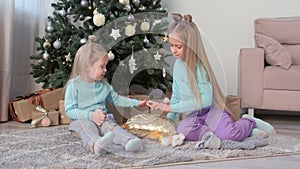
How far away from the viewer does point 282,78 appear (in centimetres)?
213

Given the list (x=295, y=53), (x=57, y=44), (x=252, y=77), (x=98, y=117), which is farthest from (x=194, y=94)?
(x=295, y=53)

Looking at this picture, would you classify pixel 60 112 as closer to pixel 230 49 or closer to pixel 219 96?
pixel 219 96

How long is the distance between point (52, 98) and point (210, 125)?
3.51 ft

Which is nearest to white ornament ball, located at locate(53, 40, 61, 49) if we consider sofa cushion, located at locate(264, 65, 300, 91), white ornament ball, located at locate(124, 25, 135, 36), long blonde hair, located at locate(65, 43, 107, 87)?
white ornament ball, located at locate(124, 25, 135, 36)

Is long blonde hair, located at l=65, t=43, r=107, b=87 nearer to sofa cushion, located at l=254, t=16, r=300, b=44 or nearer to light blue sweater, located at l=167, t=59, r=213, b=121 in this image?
light blue sweater, located at l=167, t=59, r=213, b=121

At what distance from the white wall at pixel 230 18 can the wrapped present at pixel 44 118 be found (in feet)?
5.00

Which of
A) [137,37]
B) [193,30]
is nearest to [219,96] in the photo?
[193,30]

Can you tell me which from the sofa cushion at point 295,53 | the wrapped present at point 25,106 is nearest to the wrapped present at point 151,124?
the wrapped present at point 25,106

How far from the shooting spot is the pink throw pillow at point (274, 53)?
7.20ft

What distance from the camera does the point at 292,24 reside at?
2586 millimetres

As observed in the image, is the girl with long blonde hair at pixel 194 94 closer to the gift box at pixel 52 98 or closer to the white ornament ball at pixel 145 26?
the white ornament ball at pixel 145 26

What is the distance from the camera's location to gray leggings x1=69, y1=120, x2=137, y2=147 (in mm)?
→ 1336

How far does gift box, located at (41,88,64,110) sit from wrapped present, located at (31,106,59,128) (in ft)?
0.20

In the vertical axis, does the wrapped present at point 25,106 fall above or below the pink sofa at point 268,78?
below
